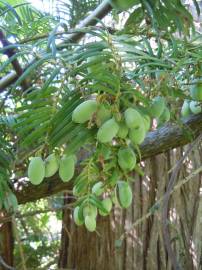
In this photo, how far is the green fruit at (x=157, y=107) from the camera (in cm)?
62

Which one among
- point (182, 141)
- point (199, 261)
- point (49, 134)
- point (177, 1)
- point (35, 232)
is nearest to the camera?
point (49, 134)

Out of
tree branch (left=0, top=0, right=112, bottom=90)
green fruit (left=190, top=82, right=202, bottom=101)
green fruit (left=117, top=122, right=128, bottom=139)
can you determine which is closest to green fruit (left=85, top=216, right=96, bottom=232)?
green fruit (left=117, top=122, right=128, bottom=139)

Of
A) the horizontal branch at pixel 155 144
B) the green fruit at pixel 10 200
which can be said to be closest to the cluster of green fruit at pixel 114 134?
the green fruit at pixel 10 200

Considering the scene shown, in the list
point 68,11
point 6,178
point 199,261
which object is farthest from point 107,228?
point 6,178

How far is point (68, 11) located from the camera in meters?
1.20

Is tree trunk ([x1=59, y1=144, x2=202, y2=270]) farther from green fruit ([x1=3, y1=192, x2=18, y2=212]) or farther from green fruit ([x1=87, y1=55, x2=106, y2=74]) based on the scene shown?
green fruit ([x1=87, y1=55, x2=106, y2=74])

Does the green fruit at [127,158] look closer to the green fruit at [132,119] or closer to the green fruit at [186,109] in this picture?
the green fruit at [132,119]

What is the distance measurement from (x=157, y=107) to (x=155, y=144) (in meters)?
0.52

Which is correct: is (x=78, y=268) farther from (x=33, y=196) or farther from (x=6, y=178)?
(x=6, y=178)

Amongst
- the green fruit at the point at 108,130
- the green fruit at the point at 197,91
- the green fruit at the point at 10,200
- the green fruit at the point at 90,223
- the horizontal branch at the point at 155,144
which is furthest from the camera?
the horizontal branch at the point at 155,144

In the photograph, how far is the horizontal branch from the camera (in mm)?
1082

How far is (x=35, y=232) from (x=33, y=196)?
1002mm

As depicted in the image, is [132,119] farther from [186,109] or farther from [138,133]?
[186,109]

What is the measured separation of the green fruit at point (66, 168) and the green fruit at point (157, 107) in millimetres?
117
